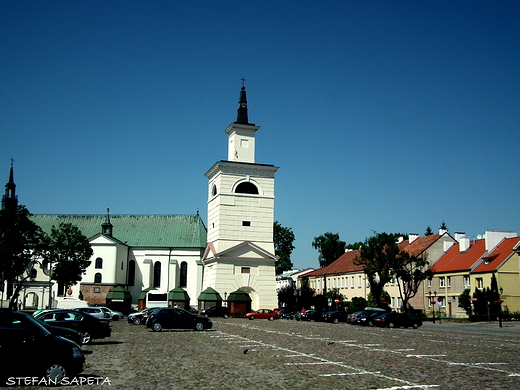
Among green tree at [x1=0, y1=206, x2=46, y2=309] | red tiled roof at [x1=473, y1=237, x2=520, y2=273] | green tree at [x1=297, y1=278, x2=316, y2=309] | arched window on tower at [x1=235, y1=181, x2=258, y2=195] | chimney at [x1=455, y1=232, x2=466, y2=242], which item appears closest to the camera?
green tree at [x1=0, y1=206, x2=46, y2=309]

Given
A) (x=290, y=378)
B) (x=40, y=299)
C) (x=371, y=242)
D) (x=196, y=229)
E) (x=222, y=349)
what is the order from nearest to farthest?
(x=290, y=378)
(x=222, y=349)
(x=371, y=242)
(x=40, y=299)
(x=196, y=229)

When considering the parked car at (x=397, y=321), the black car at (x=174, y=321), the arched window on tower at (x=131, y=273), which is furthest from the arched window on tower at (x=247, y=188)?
the black car at (x=174, y=321)

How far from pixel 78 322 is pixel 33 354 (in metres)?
12.4

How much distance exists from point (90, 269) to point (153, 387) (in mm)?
65280

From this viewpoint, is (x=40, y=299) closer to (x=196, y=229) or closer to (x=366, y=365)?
(x=196, y=229)

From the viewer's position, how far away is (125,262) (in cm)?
7944

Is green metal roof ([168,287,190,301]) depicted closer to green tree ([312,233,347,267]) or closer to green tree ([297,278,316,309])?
green tree ([297,278,316,309])

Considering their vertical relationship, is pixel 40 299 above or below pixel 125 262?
below

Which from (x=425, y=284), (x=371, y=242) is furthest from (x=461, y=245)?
(x=371, y=242)

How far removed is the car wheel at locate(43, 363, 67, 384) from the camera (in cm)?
1202

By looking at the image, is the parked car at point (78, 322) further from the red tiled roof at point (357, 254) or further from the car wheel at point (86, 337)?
the red tiled roof at point (357, 254)

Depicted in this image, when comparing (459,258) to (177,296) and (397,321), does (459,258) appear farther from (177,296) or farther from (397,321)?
(177,296)

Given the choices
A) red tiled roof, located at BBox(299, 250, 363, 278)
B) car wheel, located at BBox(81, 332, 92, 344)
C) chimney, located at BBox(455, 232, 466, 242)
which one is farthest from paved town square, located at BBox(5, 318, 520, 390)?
red tiled roof, located at BBox(299, 250, 363, 278)

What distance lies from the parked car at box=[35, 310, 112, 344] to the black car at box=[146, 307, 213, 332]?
26.7 feet
